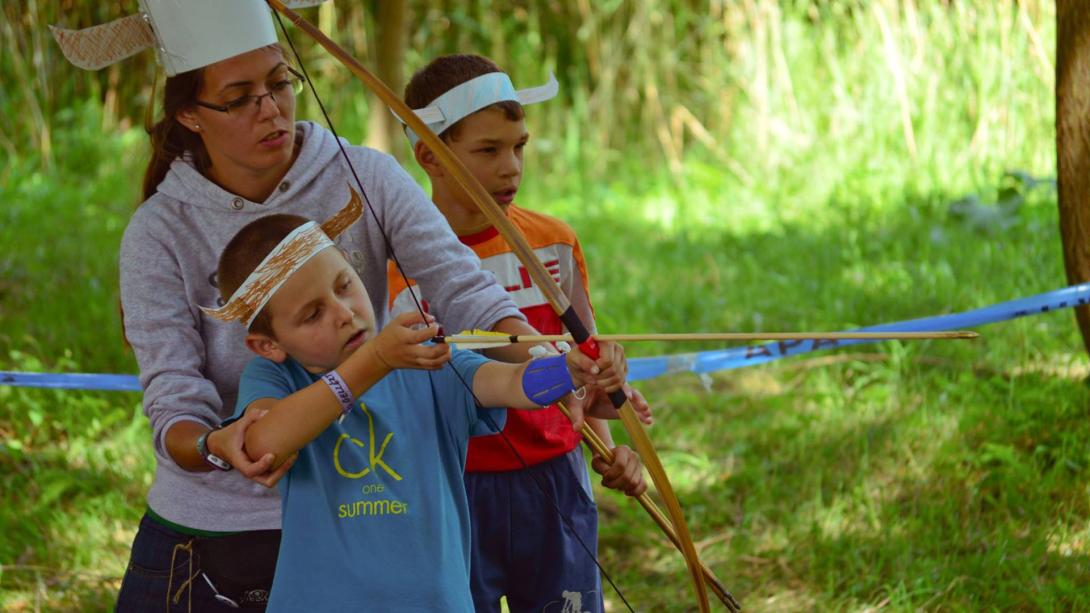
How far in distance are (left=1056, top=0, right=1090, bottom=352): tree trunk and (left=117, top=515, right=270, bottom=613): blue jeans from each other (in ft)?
8.47

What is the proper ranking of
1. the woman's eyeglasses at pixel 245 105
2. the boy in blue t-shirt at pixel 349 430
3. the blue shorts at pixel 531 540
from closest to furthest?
1. the boy in blue t-shirt at pixel 349 430
2. the woman's eyeglasses at pixel 245 105
3. the blue shorts at pixel 531 540

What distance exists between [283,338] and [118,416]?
2874 mm

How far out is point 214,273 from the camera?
2207 mm

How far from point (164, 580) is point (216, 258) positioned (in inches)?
23.3

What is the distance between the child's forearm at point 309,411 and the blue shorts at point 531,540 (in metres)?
0.79

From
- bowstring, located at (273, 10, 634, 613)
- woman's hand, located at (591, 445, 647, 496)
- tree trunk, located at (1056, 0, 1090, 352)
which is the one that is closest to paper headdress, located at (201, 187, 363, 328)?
bowstring, located at (273, 10, 634, 613)

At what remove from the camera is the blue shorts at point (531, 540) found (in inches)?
101

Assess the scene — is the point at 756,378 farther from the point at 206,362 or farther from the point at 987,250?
the point at 206,362

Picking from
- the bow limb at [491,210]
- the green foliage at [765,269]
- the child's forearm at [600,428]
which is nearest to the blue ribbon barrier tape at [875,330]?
the green foliage at [765,269]

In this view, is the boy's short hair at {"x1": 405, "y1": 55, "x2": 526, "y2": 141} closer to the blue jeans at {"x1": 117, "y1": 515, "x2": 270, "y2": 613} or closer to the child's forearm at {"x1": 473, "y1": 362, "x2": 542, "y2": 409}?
the child's forearm at {"x1": 473, "y1": 362, "x2": 542, "y2": 409}

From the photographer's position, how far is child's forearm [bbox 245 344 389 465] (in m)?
1.81

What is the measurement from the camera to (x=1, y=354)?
16.3ft

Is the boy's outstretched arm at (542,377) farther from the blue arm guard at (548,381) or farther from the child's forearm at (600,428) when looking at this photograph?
the child's forearm at (600,428)

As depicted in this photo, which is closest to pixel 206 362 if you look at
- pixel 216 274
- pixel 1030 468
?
pixel 216 274
